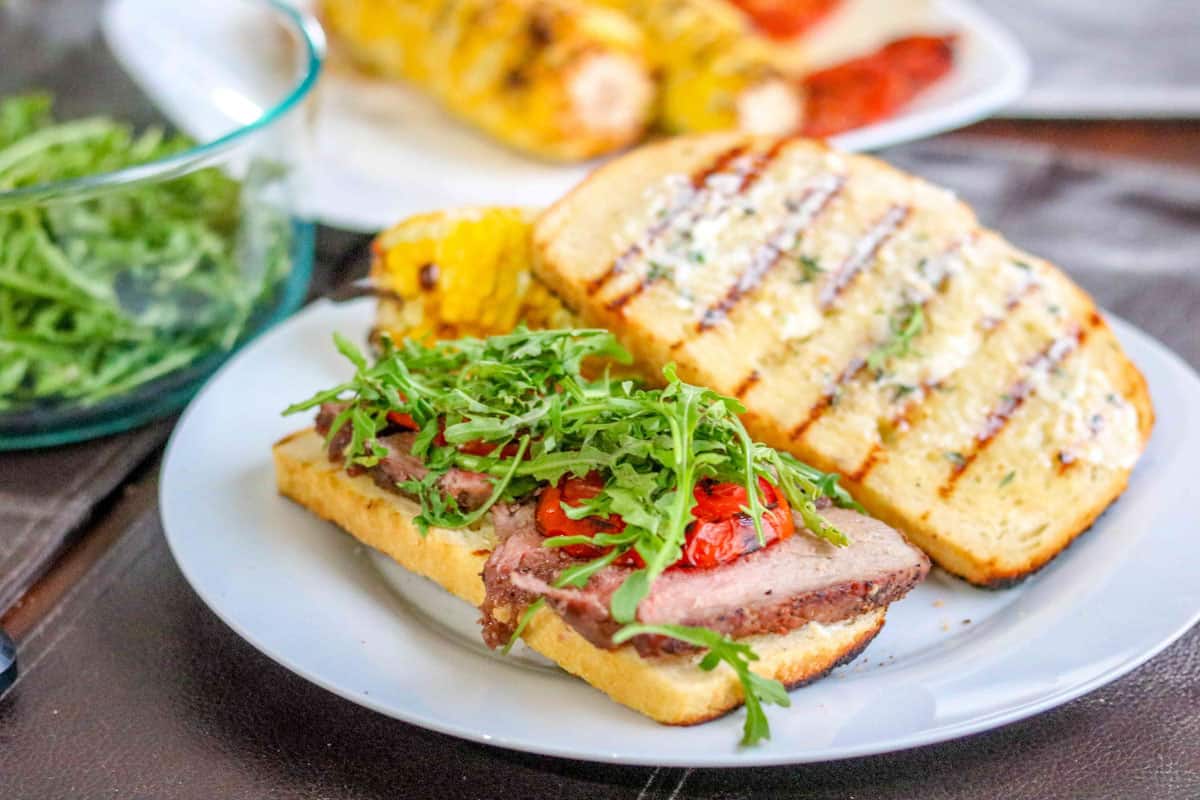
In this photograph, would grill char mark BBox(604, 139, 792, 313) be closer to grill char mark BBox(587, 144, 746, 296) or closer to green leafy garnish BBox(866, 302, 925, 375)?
grill char mark BBox(587, 144, 746, 296)

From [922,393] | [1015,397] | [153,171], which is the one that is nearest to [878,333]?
[922,393]

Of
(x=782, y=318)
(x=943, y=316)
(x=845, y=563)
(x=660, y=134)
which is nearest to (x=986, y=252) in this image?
(x=943, y=316)

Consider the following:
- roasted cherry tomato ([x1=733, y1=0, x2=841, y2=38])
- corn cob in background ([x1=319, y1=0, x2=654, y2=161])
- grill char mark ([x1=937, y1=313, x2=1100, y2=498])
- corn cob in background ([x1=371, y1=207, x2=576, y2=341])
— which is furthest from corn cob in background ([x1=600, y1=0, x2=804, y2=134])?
grill char mark ([x1=937, y1=313, x2=1100, y2=498])

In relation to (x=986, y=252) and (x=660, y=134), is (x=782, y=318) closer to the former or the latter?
(x=986, y=252)

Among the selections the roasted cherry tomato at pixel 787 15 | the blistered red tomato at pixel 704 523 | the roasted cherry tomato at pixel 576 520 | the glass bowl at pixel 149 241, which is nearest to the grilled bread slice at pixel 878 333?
the blistered red tomato at pixel 704 523

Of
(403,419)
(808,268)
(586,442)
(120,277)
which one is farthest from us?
(120,277)

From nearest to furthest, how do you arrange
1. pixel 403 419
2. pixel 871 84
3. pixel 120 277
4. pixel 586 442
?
pixel 586 442 → pixel 403 419 → pixel 120 277 → pixel 871 84

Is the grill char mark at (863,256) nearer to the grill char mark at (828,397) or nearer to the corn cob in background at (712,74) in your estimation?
the grill char mark at (828,397)

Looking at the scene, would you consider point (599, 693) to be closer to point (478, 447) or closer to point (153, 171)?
point (478, 447)
